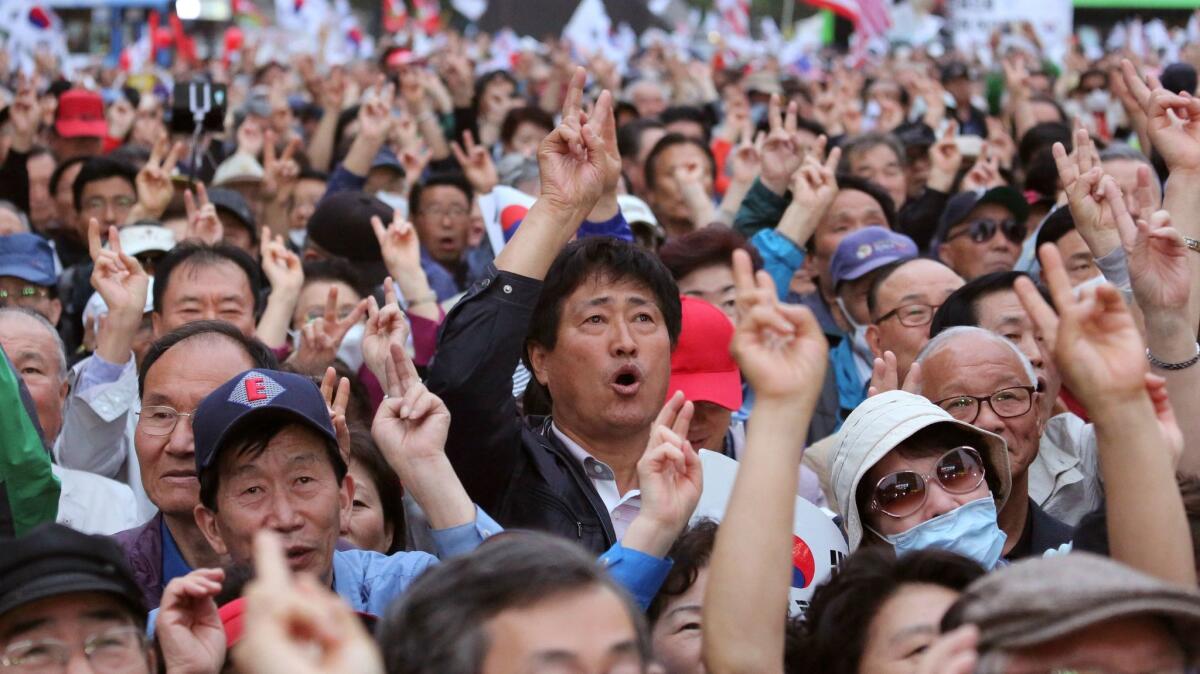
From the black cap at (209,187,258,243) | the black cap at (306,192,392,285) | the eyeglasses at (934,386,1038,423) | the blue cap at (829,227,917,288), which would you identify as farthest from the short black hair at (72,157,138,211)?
the eyeglasses at (934,386,1038,423)

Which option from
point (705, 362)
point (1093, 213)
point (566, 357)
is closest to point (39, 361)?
point (566, 357)

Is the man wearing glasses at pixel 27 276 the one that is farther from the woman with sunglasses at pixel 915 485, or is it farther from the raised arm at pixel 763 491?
the raised arm at pixel 763 491

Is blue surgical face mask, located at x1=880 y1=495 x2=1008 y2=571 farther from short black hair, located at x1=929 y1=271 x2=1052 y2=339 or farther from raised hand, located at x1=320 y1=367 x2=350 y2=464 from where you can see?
short black hair, located at x1=929 y1=271 x2=1052 y2=339

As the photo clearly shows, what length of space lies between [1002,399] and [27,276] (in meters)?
3.59

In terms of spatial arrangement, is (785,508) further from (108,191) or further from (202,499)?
(108,191)

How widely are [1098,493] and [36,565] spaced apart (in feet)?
8.81

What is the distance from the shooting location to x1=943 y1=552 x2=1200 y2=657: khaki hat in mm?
2072

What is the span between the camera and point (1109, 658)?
2.13 m

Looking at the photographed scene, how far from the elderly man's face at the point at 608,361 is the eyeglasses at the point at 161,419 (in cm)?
88

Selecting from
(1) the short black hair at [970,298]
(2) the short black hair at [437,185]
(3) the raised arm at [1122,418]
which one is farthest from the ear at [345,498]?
(2) the short black hair at [437,185]

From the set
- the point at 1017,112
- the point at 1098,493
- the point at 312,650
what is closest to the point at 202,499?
the point at 312,650

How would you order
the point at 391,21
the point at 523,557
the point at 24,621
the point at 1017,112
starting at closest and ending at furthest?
the point at 523,557
the point at 24,621
the point at 1017,112
the point at 391,21

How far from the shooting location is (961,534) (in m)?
3.31

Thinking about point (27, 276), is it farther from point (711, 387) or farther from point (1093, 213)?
point (1093, 213)
